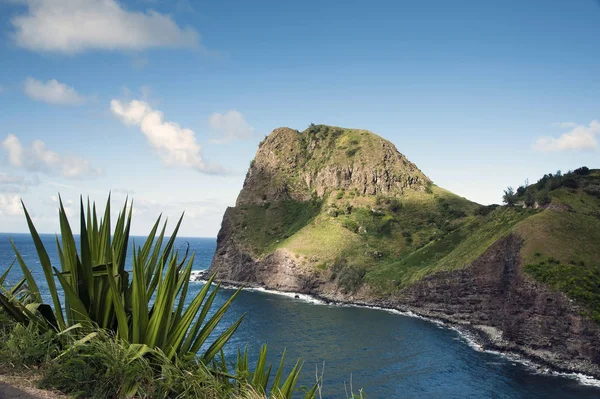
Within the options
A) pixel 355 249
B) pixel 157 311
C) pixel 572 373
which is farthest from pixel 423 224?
pixel 157 311

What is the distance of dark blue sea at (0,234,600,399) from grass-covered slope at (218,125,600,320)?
11237 mm

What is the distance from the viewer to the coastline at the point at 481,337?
4662 cm

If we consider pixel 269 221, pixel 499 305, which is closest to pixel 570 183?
pixel 499 305

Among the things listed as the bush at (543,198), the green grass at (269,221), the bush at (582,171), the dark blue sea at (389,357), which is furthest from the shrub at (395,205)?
the bush at (543,198)

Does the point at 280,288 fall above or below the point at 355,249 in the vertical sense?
below

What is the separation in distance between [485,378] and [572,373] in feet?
31.1

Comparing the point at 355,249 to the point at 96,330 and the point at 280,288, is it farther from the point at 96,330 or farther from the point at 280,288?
the point at 96,330

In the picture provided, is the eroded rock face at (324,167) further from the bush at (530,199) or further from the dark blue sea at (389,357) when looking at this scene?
the dark blue sea at (389,357)

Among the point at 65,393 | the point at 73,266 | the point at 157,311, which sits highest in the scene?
the point at 73,266

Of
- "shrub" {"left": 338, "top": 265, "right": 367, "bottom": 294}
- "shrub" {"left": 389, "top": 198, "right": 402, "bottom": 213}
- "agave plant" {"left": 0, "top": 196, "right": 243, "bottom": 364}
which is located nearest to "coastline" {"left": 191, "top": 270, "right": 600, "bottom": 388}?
"shrub" {"left": 338, "top": 265, "right": 367, "bottom": 294}

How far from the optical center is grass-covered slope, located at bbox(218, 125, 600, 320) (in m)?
60.8

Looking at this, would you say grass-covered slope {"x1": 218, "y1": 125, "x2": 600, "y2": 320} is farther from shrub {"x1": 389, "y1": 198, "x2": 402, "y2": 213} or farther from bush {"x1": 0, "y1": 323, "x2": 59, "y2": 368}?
bush {"x1": 0, "y1": 323, "x2": 59, "y2": 368}

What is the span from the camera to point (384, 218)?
11988 centimetres

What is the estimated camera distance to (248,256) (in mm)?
118062
